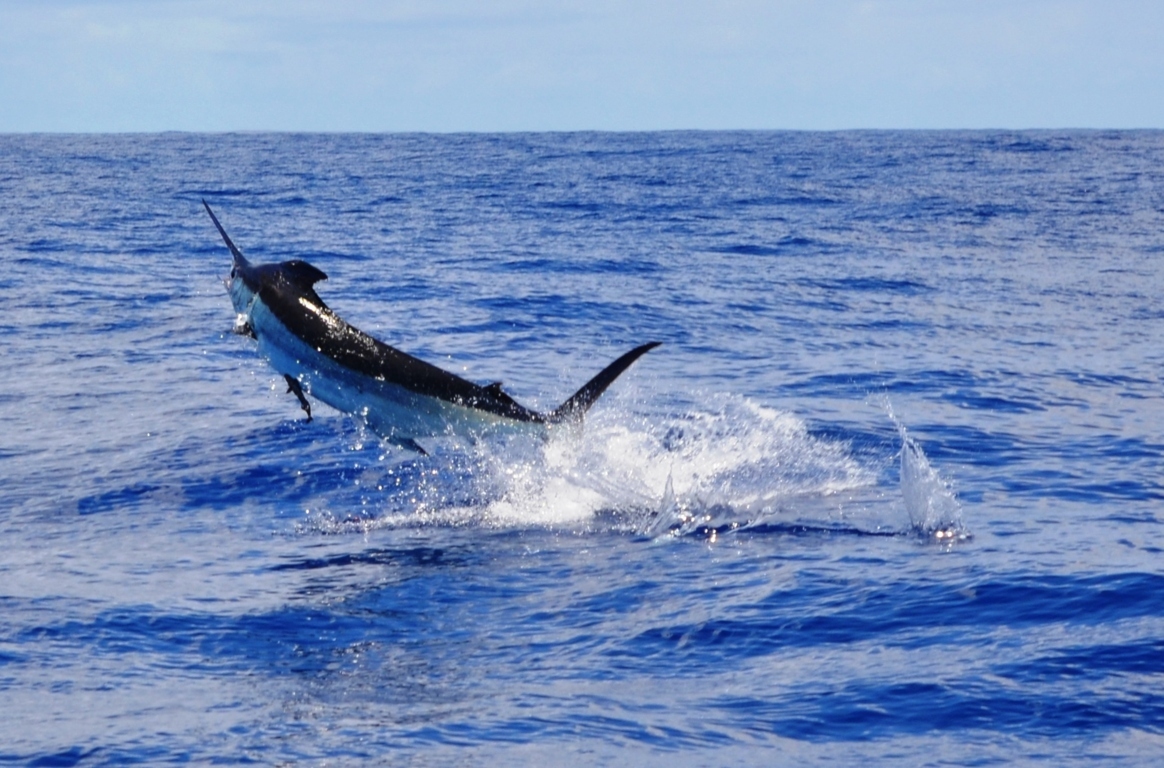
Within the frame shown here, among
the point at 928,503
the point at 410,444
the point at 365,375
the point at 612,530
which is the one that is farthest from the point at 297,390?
the point at 928,503

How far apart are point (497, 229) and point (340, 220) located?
15.8 feet

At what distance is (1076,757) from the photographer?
6316 millimetres

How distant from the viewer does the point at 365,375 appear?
10141 mm

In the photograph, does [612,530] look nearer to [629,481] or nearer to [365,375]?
[629,481]

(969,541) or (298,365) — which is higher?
(298,365)

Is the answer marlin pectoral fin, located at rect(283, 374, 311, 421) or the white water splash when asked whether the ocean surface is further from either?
marlin pectoral fin, located at rect(283, 374, 311, 421)

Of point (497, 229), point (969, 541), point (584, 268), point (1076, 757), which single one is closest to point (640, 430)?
point (969, 541)

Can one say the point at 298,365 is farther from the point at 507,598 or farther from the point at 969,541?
the point at 969,541

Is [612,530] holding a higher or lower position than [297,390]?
lower

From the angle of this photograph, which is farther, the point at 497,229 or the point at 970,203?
the point at 970,203

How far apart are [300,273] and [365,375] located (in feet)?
3.37

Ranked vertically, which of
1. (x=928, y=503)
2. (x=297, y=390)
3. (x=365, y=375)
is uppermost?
(x=365, y=375)

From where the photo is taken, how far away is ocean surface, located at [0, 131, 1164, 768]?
688 centimetres

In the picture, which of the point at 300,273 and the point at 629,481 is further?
the point at 629,481
